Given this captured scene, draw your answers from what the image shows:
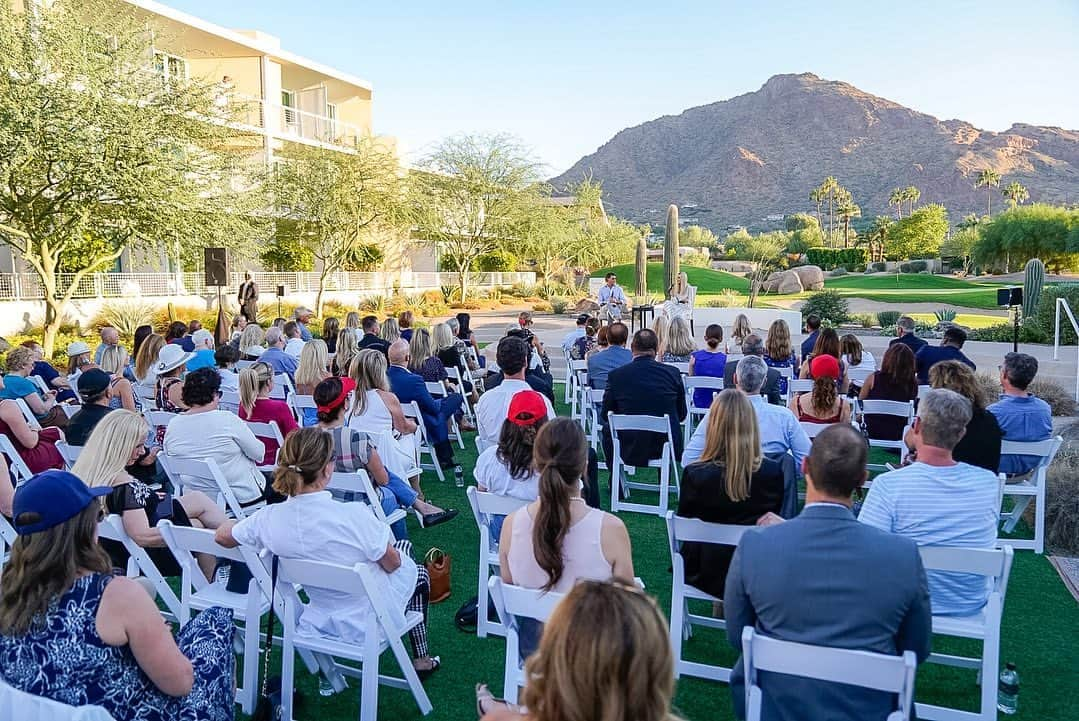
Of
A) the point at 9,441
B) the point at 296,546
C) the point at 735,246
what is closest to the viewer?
the point at 296,546

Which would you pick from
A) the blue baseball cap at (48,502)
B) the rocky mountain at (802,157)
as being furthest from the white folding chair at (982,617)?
the rocky mountain at (802,157)

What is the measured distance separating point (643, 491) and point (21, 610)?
17.7ft

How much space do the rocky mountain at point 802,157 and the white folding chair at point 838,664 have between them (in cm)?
12908

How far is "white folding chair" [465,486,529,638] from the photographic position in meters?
3.92

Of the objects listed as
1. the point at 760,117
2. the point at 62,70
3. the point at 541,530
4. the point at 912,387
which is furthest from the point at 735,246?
the point at 760,117

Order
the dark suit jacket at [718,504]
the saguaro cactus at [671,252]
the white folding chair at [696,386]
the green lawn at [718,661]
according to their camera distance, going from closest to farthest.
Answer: the green lawn at [718,661]
the dark suit jacket at [718,504]
the white folding chair at [696,386]
the saguaro cactus at [671,252]

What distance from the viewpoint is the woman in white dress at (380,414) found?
5.60m

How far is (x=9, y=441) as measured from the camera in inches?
203

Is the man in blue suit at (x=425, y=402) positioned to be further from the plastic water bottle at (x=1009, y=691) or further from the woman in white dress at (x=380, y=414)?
the plastic water bottle at (x=1009, y=691)

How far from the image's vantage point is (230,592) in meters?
3.69

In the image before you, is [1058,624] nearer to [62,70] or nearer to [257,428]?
[257,428]

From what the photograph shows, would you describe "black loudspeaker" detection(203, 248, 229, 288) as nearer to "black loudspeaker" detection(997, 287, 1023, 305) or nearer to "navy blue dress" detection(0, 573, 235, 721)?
"black loudspeaker" detection(997, 287, 1023, 305)

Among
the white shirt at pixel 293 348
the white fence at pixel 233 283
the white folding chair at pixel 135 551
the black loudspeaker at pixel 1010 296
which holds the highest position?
the white fence at pixel 233 283

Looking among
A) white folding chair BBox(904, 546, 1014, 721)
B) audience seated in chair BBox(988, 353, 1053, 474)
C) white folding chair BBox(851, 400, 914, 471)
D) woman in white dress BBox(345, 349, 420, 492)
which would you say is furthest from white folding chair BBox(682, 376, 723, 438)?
white folding chair BBox(904, 546, 1014, 721)
